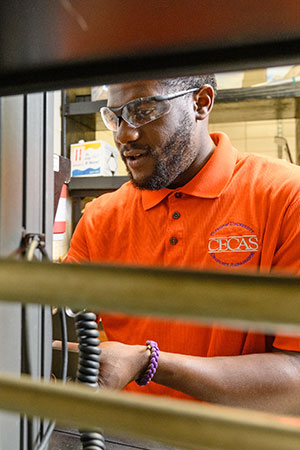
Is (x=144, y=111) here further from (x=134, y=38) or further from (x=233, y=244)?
(x=134, y=38)

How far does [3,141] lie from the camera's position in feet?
1.22

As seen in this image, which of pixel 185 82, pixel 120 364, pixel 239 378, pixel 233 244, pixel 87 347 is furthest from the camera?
pixel 185 82

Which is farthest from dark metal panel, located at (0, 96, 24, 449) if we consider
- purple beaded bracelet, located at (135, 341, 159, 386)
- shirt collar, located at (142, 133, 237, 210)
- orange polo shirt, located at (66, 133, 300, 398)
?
shirt collar, located at (142, 133, 237, 210)

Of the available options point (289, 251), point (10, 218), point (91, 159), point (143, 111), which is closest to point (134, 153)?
point (143, 111)

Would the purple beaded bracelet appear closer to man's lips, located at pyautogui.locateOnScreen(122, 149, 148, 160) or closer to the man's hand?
the man's hand

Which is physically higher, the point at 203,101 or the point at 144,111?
the point at 203,101

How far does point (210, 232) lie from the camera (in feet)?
3.79

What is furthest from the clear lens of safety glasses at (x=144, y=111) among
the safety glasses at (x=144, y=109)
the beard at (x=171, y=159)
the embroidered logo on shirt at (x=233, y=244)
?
the embroidered logo on shirt at (x=233, y=244)

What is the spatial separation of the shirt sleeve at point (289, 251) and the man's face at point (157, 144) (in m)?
0.41

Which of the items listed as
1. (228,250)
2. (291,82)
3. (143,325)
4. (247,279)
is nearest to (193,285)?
(247,279)

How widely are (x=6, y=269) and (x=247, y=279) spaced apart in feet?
0.41

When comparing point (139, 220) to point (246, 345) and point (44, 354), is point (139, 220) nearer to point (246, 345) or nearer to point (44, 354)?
point (246, 345)

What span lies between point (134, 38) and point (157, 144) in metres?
0.90

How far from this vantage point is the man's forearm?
0.95 m
